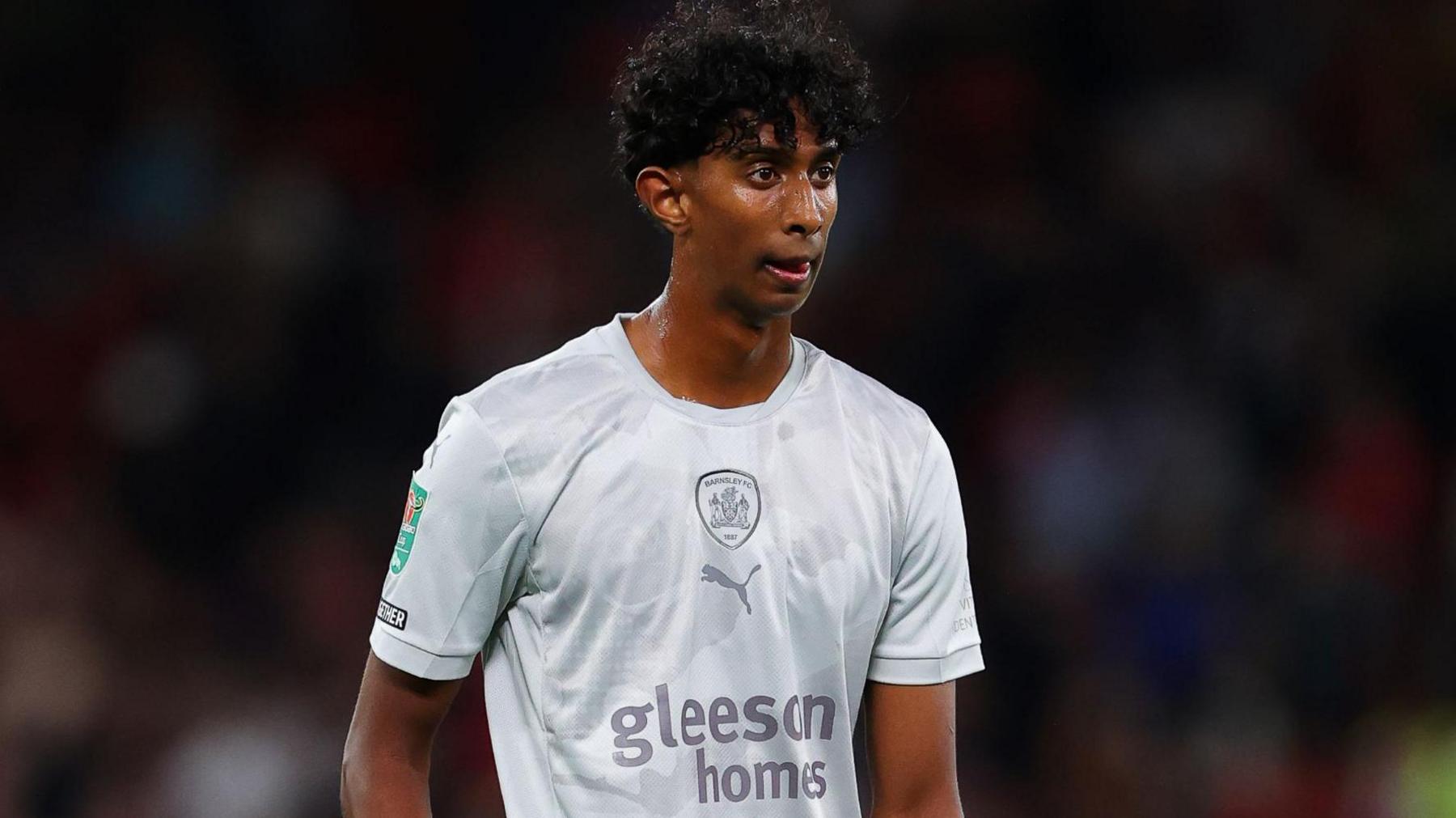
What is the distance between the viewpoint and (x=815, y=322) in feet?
23.4

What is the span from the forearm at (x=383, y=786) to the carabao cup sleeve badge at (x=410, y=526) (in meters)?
0.28

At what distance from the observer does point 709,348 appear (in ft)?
9.11

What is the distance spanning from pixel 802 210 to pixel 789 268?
0.09 meters

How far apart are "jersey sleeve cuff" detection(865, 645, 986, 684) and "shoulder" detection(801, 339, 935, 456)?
1.05 feet

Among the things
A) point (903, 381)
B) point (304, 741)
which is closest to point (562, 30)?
point (903, 381)

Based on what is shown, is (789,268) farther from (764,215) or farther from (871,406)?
(871,406)

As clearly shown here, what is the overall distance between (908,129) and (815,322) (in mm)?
1029

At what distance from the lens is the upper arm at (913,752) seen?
9.19ft

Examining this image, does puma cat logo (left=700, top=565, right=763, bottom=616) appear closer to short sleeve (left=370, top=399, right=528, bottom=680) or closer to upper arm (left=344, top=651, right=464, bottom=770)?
short sleeve (left=370, top=399, right=528, bottom=680)

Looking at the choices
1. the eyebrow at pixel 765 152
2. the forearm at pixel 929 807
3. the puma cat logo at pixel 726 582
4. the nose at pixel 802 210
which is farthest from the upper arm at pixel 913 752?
the eyebrow at pixel 765 152

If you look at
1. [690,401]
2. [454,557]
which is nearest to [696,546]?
[690,401]

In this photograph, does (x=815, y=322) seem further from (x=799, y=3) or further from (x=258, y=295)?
(x=799, y=3)

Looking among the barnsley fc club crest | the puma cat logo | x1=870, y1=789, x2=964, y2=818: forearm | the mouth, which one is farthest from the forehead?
x1=870, y1=789, x2=964, y2=818: forearm

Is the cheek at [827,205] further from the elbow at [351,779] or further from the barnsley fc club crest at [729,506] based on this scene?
the elbow at [351,779]
